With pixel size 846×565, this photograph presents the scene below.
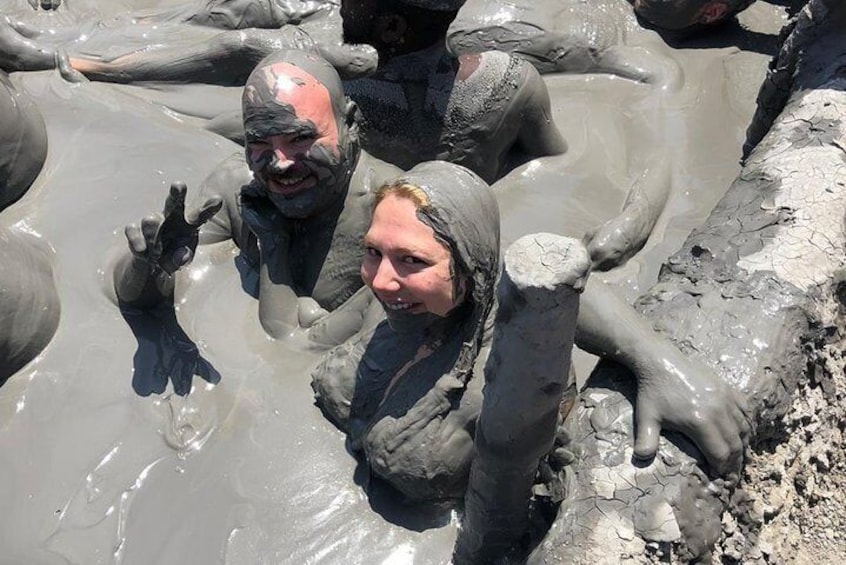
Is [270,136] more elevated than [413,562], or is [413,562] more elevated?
[270,136]

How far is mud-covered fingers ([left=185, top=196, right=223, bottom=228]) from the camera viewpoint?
2311 millimetres

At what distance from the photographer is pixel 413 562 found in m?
2.28

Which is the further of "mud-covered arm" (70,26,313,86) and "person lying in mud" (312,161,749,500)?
"mud-covered arm" (70,26,313,86)

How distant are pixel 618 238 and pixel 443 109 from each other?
0.68 m

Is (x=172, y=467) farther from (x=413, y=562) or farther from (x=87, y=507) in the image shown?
(x=413, y=562)

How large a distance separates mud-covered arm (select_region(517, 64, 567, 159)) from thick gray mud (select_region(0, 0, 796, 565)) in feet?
0.17

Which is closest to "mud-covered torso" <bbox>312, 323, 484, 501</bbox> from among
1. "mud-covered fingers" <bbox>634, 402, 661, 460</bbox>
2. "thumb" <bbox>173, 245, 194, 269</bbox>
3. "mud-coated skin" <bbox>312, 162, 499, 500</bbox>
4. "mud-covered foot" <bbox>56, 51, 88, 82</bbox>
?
"mud-coated skin" <bbox>312, 162, 499, 500</bbox>

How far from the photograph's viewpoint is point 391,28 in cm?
293

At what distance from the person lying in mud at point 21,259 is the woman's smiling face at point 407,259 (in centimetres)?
110

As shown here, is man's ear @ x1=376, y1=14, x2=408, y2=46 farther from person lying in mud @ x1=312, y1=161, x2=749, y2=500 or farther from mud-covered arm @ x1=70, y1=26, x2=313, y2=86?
person lying in mud @ x1=312, y1=161, x2=749, y2=500

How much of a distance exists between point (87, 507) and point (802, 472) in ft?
5.94

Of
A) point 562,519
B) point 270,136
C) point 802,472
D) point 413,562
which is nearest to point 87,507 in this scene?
point 413,562

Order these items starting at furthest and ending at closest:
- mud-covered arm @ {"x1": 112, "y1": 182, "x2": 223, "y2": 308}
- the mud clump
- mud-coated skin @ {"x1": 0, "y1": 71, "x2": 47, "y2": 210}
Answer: mud-coated skin @ {"x1": 0, "y1": 71, "x2": 47, "y2": 210} → mud-covered arm @ {"x1": 112, "y1": 182, "x2": 223, "y2": 308} → the mud clump

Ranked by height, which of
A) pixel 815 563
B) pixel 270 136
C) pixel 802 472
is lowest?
pixel 815 563
